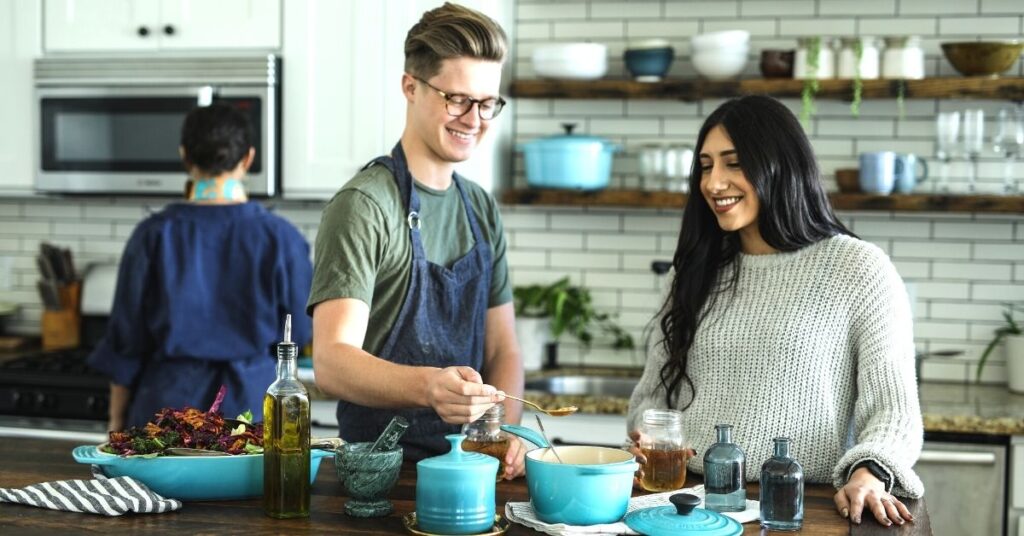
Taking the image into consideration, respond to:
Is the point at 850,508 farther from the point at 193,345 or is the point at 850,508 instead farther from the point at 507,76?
the point at 507,76

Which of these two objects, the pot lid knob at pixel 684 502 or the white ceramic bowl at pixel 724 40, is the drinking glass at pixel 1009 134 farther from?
the pot lid knob at pixel 684 502

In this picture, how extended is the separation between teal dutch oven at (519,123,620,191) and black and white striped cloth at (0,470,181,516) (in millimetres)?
2481

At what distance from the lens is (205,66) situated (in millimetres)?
4441

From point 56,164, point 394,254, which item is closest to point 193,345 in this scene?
point 394,254

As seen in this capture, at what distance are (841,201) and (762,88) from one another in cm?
49

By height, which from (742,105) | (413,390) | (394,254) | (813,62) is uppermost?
(813,62)

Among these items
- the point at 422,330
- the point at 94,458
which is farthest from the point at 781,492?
the point at 94,458

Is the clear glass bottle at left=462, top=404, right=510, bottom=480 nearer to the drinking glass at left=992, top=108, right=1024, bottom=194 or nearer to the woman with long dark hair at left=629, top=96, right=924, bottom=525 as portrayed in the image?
the woman with long dark hair at left=629, top=96, right=924, bottom=525

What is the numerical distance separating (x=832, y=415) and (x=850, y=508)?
377mm

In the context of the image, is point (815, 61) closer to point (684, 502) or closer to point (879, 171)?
point (879, 171)

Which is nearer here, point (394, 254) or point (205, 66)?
point (394, 254)

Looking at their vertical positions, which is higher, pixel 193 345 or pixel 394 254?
pixel 394 254

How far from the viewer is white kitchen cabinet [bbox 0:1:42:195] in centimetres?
462

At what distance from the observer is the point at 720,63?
4.25 metres
